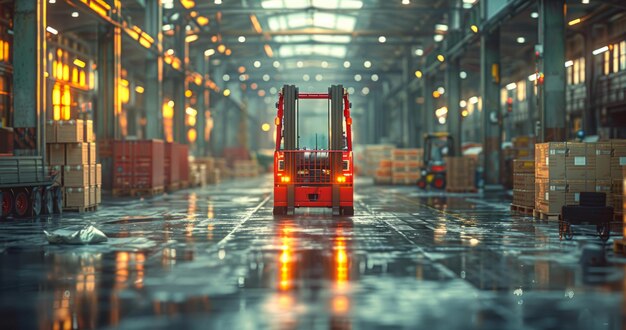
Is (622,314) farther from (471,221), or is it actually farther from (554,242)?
(471,221)

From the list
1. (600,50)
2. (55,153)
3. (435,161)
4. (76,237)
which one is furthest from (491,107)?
(76,237)

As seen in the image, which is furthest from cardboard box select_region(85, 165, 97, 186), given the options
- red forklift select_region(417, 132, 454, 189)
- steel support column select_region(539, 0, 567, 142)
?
red forklift select_region(417, 132, 454, 189)

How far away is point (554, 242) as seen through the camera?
13.9m

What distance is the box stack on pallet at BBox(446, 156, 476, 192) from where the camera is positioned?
117ft

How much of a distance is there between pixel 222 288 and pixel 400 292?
1.98 m

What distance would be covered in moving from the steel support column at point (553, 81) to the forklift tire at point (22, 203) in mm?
14727

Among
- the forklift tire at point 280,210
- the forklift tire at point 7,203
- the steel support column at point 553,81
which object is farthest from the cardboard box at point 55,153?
the steel support column at point 553,81

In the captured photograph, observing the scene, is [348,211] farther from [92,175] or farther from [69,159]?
[69,159]

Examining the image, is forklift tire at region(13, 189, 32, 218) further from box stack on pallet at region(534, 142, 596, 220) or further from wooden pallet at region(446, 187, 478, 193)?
wooden pallet at region(446, 187, 478, 193)

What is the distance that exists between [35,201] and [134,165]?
497 inches

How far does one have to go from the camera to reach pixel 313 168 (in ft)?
65.7

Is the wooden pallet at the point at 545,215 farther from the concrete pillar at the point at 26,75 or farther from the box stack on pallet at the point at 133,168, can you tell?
the box stack on pallet at the point at 133,168

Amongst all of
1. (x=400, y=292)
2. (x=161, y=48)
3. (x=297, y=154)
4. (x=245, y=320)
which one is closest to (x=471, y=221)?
(x=297, y=154)

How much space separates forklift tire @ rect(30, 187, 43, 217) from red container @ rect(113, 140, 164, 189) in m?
12.2
